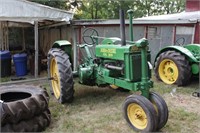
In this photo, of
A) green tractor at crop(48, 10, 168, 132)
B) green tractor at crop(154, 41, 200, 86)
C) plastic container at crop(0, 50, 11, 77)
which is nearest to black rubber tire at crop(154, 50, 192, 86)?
green tractor at crop(154, 41, 200, 86)

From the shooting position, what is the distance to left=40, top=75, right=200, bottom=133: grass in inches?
140

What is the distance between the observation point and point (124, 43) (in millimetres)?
3887

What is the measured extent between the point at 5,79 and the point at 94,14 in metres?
16.0

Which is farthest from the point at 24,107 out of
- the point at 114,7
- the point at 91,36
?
the point at 114,7

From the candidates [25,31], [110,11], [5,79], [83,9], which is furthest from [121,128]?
[110,11]

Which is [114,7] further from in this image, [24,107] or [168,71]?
[24,107]

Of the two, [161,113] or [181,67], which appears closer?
[161,113]

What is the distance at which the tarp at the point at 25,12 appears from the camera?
19.3 feet

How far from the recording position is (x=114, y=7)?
2162 centimetres

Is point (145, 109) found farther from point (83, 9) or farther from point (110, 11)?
point (110, 11)

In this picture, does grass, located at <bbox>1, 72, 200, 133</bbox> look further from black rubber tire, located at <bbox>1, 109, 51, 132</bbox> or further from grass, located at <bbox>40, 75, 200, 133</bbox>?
black rubber tire, located at <bbox>1, 109, 51, 132</bbox>

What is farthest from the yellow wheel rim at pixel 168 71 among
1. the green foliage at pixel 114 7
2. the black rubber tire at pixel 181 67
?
the green foliage at pixel 114 7

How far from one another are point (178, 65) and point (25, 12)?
3.72m

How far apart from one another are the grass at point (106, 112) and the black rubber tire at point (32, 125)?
121 millimetres
